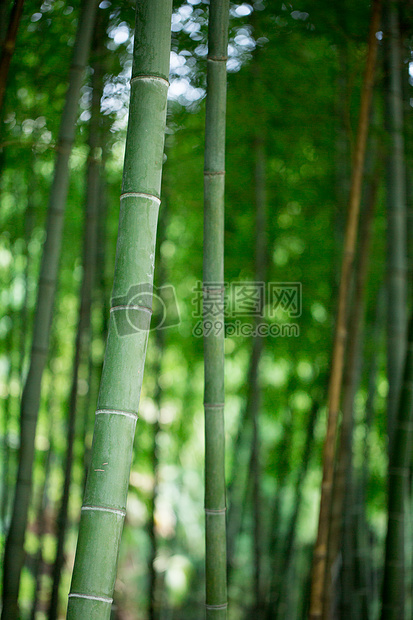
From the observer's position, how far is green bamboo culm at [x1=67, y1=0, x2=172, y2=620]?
99 centimetres

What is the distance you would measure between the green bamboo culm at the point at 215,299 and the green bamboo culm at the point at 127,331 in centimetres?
30

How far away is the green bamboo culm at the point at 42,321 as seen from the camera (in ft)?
5.82

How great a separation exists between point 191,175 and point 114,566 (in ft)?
9.14

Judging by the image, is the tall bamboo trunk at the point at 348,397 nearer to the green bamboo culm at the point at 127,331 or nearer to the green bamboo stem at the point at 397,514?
the green bamboo stem at the point at 397,514

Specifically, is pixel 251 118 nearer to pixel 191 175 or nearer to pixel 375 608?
A: pixel 191 175

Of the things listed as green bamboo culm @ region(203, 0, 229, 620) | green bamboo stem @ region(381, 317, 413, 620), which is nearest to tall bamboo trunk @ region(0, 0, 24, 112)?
green bamboo culm @ region(203, 0, 229, 620)

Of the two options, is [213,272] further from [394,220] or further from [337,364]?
[394,220]

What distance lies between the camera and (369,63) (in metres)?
1.95

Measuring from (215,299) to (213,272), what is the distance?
7 cm

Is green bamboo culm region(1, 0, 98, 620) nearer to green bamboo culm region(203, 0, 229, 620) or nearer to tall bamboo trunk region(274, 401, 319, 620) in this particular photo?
green bamboo culm region(203, 0, 229, 620)

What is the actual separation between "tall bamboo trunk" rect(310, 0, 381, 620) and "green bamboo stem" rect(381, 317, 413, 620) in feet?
0.68

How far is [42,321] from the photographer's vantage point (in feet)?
6.11

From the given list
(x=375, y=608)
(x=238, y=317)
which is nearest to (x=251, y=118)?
(x=238, y=317)

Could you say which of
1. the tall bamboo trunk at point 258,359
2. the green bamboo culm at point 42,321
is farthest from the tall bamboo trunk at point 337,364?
the tall bamboo trunk at point 258,359
